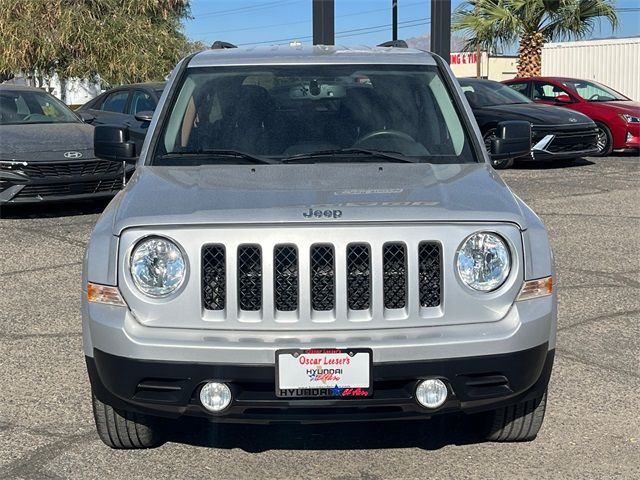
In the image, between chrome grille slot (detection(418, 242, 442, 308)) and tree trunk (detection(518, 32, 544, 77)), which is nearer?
chrome grille slot (detection(418, 242, 442, 308))

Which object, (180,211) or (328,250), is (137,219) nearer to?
(180,211)

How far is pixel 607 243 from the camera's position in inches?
363

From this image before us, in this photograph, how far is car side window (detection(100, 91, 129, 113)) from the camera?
14250 millimetres

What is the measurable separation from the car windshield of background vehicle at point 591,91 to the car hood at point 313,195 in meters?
14.3

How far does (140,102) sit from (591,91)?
8732mm

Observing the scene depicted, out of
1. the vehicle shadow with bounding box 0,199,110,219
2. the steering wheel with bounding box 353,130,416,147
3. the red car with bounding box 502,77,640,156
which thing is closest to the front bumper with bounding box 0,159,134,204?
the vehicle shadow with bounding box 0,199,110,219

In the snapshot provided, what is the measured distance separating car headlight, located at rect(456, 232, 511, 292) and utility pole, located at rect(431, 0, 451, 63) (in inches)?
458

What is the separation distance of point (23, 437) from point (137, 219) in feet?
4.38

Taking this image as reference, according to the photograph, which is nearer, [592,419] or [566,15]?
[592,419]

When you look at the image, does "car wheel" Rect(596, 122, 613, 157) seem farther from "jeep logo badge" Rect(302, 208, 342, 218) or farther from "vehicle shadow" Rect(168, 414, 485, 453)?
"jeep logo badge" Rect(302, 208, 342, 218)

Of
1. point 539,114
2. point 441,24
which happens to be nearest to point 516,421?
point 441,24

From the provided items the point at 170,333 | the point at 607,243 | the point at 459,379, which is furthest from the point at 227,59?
the point at 607,243

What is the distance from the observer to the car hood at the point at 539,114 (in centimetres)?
1530

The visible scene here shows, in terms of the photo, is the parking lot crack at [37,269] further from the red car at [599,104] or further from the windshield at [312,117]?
the red car at [599,104]
